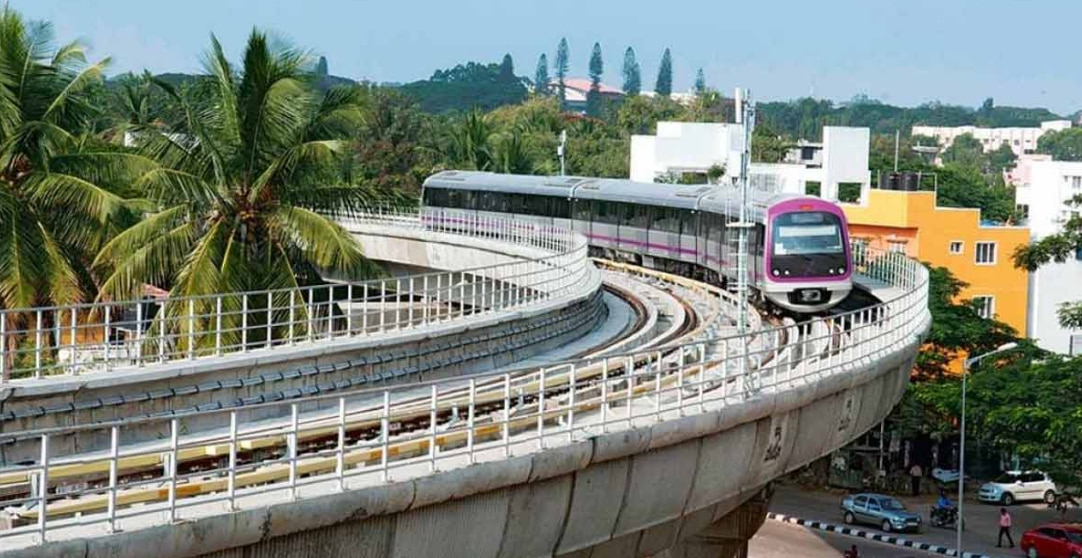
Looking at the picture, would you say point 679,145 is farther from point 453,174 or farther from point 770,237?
point 770,237

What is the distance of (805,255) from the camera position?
3772 cm

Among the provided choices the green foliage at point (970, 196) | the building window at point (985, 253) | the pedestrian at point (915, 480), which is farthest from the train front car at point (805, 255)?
the green foliage at point (970, 196)

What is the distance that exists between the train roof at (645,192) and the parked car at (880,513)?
328 inches

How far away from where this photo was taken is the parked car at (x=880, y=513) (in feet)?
141

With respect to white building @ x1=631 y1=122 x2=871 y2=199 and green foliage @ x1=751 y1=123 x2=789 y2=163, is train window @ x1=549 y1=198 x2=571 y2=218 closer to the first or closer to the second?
white building @ x1=631 y1=122 x2=871 y2=199

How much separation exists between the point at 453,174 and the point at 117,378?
1815 inches

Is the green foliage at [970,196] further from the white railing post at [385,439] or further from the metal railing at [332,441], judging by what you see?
the white railing post at [385,439]

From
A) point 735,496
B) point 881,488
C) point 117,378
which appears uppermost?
point 117,378

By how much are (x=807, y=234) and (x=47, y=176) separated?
1763 centimetres

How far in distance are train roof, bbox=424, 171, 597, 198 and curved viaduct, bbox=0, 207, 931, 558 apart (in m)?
29.2

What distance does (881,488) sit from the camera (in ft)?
162

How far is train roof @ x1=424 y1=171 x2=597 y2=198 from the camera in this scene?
5638 cm

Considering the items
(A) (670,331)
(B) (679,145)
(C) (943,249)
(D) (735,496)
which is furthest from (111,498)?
(B) (679,145)

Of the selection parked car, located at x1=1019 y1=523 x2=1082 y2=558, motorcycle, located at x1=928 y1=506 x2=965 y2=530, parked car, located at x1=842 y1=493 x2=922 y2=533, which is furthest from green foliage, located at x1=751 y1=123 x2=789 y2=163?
parked car, located at x1=1019 y1=523 x2=1082 y2=558
